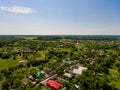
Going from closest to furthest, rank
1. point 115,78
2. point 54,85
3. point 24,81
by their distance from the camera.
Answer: point 54,85 < point 24,81 < point 115,78

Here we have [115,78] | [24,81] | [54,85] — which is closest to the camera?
[54,85]

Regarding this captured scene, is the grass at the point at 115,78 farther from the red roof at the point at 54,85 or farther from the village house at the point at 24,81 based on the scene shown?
the village house at the point at 24,81

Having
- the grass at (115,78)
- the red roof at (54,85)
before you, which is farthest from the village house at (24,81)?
the grass at (115,78)

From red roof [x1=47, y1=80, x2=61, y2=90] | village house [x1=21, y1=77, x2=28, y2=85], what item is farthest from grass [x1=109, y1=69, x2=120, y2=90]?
village house [x1=21, y1=77, x2=28, y2=85]

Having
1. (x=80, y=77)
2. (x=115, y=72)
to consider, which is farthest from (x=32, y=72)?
(x=115, y=72)

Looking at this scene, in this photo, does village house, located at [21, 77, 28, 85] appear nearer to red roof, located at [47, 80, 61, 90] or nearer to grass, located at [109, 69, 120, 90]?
red roof, located at [47, 80, 61, 90]

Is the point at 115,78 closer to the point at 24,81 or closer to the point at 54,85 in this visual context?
the point at 54,85

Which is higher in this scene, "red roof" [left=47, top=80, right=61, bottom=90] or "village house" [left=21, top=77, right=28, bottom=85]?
"village house" [left=21, top=77, right=28, bottom=85]

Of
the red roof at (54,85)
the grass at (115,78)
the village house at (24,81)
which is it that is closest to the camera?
the red roof at (54,85)

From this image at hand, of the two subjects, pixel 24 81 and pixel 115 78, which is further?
pixel 115 78

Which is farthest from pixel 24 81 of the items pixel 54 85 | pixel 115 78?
pixel 115 78

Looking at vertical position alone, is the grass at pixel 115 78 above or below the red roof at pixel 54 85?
below
